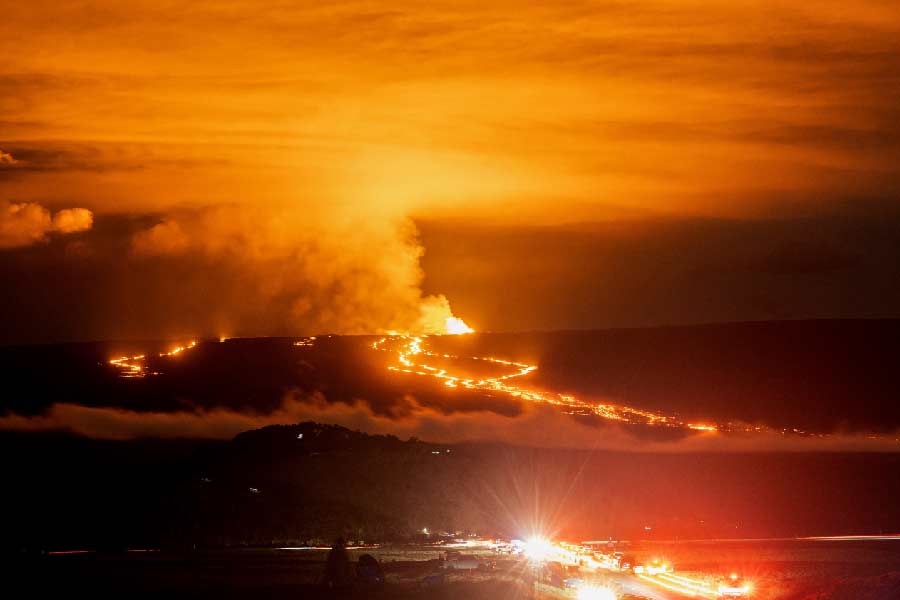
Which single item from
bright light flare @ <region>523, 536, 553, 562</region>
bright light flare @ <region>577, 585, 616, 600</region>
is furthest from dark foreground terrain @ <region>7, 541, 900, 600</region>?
bright light flare @ <region>523, 536, 553, 562</region>

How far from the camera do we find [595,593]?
8856cm

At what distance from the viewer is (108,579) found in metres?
108

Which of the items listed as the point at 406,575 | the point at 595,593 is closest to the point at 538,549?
the point at 406,575

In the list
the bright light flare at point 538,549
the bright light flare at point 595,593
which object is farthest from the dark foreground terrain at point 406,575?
the bright light flare at point 538,549

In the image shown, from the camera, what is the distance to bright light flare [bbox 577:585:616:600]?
85.1 meters

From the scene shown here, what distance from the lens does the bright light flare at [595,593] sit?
8507cm

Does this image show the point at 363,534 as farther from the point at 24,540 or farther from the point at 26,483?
the point at 26,483

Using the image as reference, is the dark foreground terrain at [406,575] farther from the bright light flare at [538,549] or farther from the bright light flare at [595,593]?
the bright light flare at [538,549]

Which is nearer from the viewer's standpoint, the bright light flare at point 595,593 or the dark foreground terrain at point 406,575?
the bright light flare at point 595,593

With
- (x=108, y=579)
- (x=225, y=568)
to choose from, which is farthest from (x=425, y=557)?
(x=108, y=579)

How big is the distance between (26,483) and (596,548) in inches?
3227

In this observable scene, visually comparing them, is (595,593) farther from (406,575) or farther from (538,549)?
(538,549)

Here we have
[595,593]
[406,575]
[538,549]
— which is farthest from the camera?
[538,549]

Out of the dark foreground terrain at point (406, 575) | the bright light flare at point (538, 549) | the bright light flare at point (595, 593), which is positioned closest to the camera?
the bright light flare at point (595, 593)
